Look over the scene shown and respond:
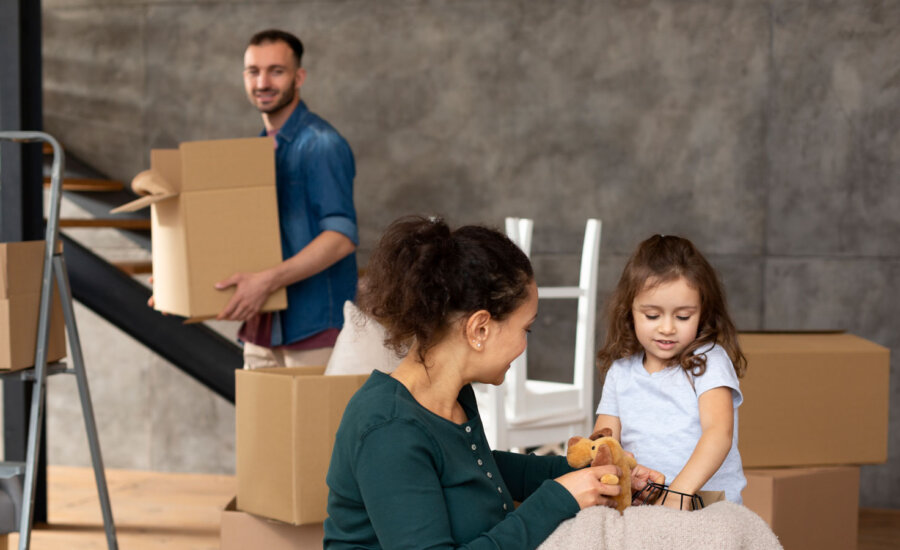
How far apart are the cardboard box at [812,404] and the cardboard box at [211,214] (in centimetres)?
126

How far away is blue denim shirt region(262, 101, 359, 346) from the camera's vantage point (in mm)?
2664

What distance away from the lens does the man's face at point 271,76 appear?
8.95ft

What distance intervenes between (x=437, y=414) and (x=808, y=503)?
1469mm

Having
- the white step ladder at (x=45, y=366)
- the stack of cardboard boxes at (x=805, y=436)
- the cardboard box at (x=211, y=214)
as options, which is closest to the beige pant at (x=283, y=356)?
the cardboard box at (x=211, y=214)

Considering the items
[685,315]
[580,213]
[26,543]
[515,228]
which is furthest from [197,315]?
[580,213]

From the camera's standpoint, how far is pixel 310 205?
271 centimetres

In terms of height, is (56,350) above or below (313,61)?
below

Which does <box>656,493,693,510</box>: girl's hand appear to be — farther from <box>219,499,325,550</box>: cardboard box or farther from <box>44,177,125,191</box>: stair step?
<box>44,177,125,191</box>: stair step

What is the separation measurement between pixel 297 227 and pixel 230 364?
2.57 feet

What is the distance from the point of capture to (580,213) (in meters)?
3.86

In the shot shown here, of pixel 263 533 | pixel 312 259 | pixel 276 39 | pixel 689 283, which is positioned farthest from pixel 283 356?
pixel 689 283

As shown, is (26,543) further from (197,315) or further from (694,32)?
(694,32)

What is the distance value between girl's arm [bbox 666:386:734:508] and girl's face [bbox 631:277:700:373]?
0.11m

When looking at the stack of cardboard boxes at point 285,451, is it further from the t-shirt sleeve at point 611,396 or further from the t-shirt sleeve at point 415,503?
the t-shirt sleeve at point 415,503
